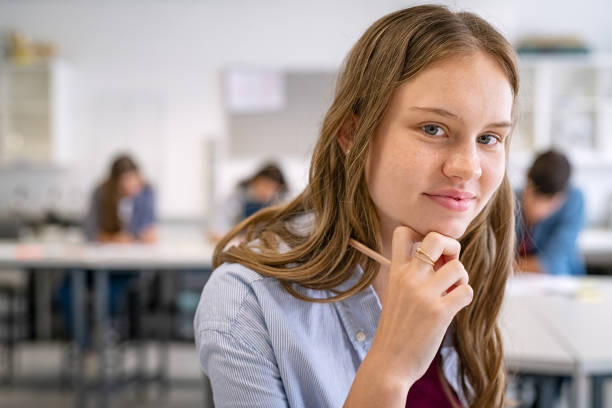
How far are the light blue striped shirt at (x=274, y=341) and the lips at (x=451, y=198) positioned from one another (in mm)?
211

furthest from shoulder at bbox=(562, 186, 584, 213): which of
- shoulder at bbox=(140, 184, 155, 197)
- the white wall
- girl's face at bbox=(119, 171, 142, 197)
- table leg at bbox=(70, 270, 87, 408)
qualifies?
shoulder at bbox=(140, 184, 155, 197)

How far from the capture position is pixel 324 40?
590 cm

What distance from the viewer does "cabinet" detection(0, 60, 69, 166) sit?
5.75 metres

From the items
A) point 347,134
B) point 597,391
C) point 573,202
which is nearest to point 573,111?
point 573,202

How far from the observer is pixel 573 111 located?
17.7 ft

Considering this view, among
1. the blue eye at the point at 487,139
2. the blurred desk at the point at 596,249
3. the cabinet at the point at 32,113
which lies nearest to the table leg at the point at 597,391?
the blue eye at the point at 487,139

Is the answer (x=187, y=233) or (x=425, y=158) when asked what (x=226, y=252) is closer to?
(x=425, y=158)

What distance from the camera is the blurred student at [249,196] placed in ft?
12.7

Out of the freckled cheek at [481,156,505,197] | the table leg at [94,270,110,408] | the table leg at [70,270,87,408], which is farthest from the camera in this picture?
the table leg at [70,270,87,408]

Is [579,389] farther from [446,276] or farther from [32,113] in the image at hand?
[32,113]

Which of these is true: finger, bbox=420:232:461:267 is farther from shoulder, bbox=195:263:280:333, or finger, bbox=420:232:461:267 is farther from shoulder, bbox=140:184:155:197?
shoulder, bbox=140:184:155:197

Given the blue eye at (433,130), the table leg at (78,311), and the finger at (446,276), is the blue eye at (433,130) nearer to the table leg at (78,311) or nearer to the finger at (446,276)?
the finger at (446,276)

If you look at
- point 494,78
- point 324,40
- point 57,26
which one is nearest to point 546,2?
point 324,40

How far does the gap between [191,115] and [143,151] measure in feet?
2.00
